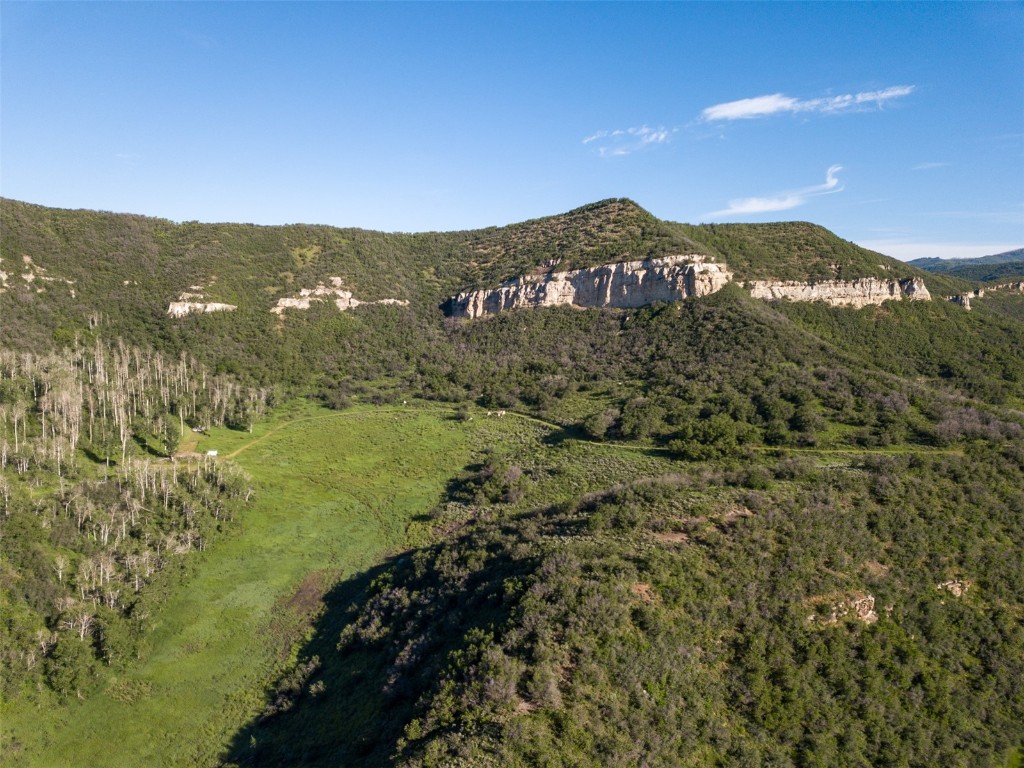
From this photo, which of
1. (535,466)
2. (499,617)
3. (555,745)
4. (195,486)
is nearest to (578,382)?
(535,466)

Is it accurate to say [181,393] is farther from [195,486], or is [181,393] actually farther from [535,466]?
[535,466]

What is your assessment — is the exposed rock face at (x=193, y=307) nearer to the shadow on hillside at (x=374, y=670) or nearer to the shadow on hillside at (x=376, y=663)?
the shadow on hillside at (x=376, y=663)

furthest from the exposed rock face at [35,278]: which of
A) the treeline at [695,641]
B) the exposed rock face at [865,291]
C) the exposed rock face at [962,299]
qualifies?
the exposed rock face at [962,299]

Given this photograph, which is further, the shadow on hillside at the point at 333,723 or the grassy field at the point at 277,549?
the grassy field at the point at 277,549

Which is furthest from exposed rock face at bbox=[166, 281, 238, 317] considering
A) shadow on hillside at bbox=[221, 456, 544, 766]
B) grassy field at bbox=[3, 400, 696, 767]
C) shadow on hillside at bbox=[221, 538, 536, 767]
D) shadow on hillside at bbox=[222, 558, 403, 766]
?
shadow on hillside at bbox=[222, 558, 403, 766]

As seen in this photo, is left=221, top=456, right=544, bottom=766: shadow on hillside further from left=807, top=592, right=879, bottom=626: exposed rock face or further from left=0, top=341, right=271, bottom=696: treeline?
left=807, top=592, right=879, bottom=626: exposed rock face
